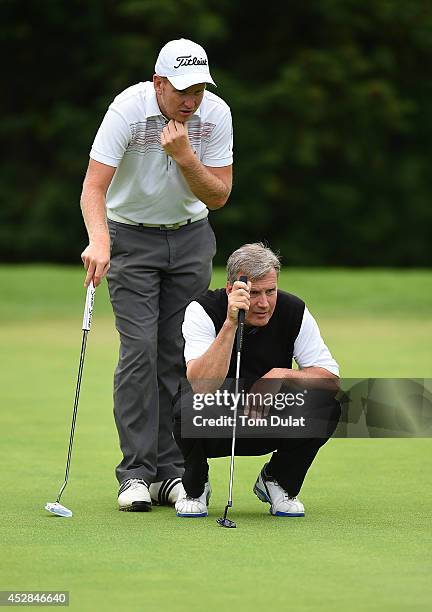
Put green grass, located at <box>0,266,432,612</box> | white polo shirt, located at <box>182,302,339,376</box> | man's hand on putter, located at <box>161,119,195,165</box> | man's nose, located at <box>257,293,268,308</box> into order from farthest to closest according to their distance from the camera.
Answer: man's hand on putter, located at <box>161,119,195,165</box> < white polo shirt, located at <box>182,302,339,376</box> < man's nose, located at <box>257,293,268,308</box> < green grass, located at <box>0,266,432,612</box>

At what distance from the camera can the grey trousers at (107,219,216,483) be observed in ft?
18.3

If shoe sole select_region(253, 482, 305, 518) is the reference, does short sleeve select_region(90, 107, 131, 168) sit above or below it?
above

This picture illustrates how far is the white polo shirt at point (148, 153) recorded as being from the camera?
5.39m

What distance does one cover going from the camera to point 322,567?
164 inches

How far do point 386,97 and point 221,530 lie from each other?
23.1 metres

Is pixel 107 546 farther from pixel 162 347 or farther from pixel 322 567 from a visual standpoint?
pixel 162 347

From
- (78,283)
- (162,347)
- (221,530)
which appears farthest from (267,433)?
(78,283)

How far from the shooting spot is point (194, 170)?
5328 mm

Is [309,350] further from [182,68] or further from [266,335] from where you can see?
[182,68]

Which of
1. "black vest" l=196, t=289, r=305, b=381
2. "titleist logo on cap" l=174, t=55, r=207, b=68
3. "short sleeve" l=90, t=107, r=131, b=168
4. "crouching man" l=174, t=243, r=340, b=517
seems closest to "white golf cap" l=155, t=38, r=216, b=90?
"titleist logo on cap" l=174, t=55, r=207, b=68


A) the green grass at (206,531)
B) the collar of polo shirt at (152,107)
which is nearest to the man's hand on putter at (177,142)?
the collar of polo shirt at (152,107)

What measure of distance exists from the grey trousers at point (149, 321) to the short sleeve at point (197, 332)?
0.44 m

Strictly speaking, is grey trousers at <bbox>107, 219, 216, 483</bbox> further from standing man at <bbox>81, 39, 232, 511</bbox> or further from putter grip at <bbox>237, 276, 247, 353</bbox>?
putter grip at <bbox>237, 276, 247, 353</bbox>

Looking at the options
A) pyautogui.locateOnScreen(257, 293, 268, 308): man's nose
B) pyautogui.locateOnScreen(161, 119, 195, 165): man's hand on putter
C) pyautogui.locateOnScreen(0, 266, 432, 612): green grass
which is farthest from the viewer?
pyautogui.locateOnScreen(161, 119, 195, 165): man's hand on putter
